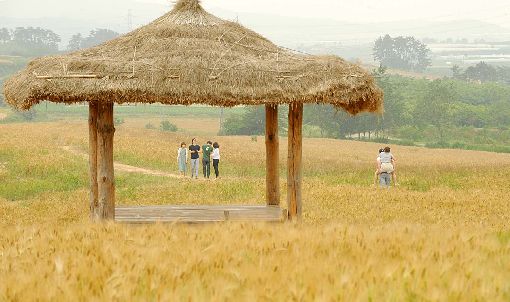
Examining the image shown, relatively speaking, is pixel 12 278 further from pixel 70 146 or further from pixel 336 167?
pixel 70 146

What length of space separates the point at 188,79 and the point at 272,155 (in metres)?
3.46

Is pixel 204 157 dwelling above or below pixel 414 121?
above

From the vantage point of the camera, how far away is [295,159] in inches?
526

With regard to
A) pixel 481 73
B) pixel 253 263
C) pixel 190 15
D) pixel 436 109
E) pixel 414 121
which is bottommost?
pixel 414 121

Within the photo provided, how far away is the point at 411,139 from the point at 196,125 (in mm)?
28519

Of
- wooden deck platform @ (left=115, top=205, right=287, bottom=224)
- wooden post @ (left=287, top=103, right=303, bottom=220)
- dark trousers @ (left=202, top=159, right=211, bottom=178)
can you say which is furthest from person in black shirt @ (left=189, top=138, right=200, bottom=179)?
wooden post @ (left=287, top=103, right=303, bottom=220)

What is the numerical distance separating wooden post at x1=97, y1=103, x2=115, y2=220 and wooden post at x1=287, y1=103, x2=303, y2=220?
3.23 m

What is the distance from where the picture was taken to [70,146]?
4459 cm

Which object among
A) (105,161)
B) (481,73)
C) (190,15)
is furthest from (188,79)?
(481,73)

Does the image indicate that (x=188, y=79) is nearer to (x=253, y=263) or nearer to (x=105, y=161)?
(x=105, y=161)

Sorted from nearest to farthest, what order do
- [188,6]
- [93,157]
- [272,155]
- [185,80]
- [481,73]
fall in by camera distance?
1. [185,80]
2. [93,157]
3. [188,6]
4. [272,155]
5. [481,73]

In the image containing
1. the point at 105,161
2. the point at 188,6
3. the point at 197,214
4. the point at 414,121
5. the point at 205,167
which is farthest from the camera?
the point at 414,121

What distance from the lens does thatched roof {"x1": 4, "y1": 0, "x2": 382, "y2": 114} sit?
12422 millimetres

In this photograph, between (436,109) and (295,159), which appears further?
(436,109)
